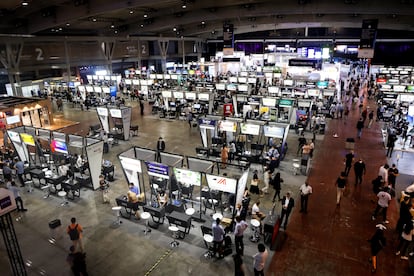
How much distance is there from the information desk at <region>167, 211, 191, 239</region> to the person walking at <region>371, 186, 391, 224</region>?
20.9 feet

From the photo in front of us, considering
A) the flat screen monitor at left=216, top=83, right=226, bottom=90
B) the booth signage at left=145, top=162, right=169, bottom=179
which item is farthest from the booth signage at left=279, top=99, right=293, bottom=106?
the booth signage at left=145, top=162, right=169, bottom=179

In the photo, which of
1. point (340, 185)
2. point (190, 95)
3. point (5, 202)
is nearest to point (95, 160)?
point (5, 202)

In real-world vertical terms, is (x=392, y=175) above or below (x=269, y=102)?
below

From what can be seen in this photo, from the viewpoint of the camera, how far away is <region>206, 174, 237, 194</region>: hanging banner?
927 cm

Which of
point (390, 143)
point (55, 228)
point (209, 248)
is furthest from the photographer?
point (390, 143)

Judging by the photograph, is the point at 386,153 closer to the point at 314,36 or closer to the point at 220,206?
the point at 220,206

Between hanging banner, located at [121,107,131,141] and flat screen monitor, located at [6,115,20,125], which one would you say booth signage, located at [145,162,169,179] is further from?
flat screen monitor, located at [6,115,20,125]

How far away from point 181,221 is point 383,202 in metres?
6.67

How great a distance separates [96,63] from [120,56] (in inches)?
180

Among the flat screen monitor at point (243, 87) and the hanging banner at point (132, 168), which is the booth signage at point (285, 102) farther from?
the hanging banner at point (132, 168)

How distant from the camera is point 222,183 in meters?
9.48

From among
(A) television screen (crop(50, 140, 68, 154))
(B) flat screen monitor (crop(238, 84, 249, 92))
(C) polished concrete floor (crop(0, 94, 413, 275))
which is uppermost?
(B) flat screen monitor (crop(238, 84, 249, 92))

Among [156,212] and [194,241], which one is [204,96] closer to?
[156,212]

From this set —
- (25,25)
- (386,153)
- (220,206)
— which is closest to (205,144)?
(220,206)
